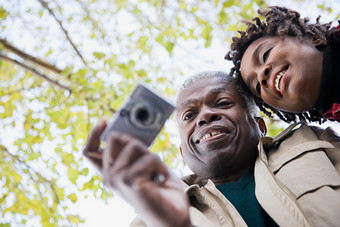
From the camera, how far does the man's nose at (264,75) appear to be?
2.13 m

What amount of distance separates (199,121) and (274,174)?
Answer: 1.96 feet

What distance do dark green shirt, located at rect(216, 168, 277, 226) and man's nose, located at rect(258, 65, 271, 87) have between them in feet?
1.83

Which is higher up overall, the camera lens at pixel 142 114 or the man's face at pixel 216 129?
the man's face at pixel 216 129

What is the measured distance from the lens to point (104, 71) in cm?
429

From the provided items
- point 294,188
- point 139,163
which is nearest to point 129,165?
point 139,163

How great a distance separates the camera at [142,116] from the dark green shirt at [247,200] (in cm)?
83

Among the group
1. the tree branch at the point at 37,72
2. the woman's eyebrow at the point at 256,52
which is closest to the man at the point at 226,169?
the woman's eyebrow at the point at 256,52

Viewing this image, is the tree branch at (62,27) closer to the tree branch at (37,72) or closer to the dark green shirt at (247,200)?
the tree branch at (37,72)

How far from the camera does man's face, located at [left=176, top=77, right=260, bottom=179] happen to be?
7.31 ft

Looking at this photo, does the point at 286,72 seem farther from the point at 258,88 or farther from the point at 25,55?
the point at 25,55

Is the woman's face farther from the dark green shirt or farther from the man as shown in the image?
the dark green shirt

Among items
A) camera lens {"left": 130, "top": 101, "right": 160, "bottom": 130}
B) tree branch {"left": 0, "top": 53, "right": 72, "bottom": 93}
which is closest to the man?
camera lens {"left": 130, "top": 101, "right": 160, "bottom": 130}

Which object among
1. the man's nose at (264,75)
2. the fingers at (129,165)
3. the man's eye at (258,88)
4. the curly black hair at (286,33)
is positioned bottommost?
the fingers at (129,165)

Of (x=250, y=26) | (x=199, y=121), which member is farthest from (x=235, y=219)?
(x=250, y=26)
